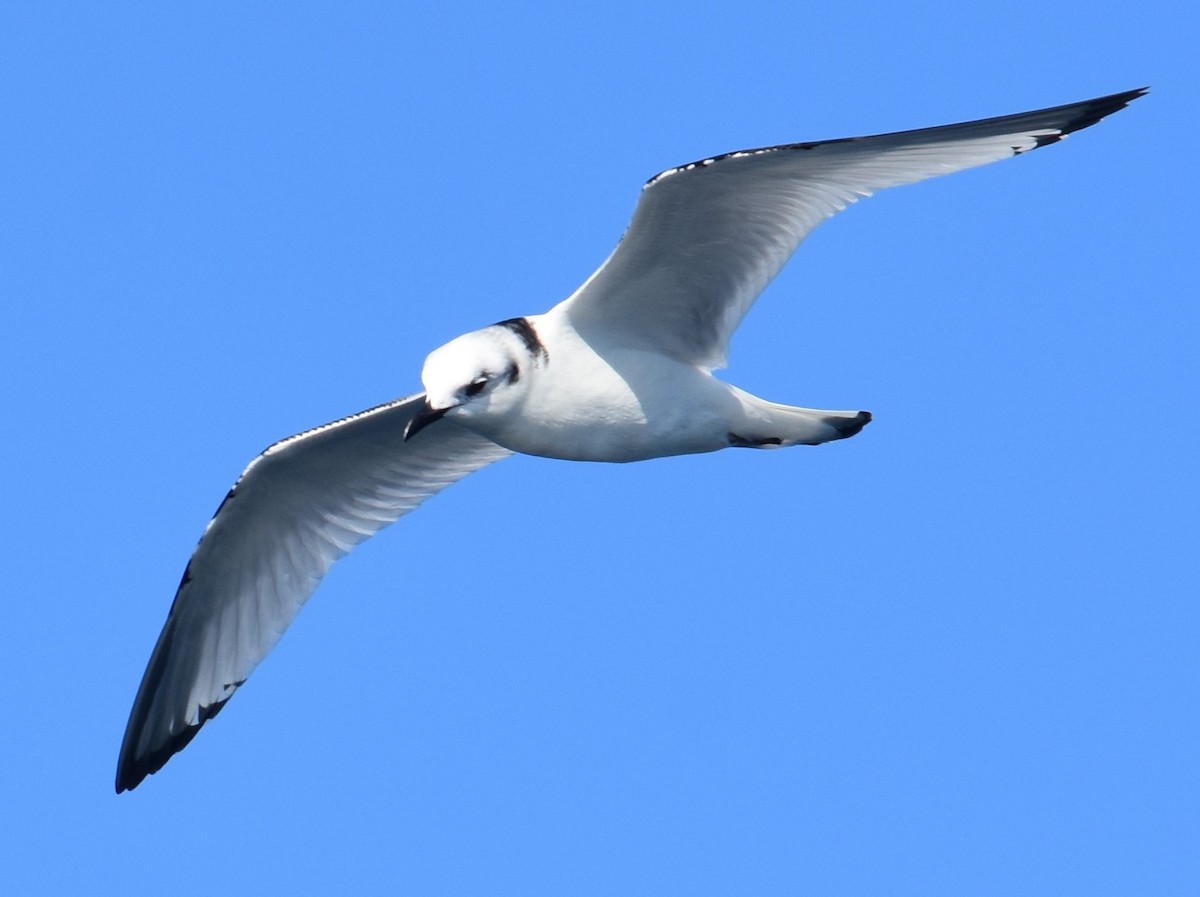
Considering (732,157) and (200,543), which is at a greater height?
(732,157)

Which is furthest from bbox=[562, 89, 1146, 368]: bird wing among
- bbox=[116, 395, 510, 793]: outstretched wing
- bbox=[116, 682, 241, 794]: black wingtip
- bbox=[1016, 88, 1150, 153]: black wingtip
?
bbox=[116, 682, 241, 794]: black wingtip

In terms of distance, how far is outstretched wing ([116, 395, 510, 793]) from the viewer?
10883 mm

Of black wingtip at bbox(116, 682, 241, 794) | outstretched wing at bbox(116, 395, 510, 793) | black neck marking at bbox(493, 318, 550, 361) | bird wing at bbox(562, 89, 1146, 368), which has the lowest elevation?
black wingtip at bbox(116, 682, 241, 794)

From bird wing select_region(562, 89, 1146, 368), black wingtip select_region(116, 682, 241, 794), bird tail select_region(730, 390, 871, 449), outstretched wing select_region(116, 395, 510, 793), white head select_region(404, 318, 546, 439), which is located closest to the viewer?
bird wing select_region(562, 89, 1146, 368)

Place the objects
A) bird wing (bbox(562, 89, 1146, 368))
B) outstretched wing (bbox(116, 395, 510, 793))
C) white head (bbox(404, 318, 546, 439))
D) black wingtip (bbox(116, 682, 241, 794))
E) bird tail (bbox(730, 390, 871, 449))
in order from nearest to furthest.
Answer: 1. bird wing (bbox(562, 89, 1146, 368))
2. white head (bbox(404, 318, 546, 439))
3. bird tail (bbox(730, 390, 871, 449))
4. outstretched wing (bbox(116, 395, 510, 793))
5. black wingtip (bbox(116, 682, 241, 794))

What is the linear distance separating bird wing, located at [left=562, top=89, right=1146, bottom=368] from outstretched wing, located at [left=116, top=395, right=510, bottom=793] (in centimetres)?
204

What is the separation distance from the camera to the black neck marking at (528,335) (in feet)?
29.0

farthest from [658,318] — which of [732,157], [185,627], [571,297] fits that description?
[185,627]

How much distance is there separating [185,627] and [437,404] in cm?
317

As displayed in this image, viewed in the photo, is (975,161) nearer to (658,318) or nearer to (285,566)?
(658,318)

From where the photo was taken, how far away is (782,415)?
939cm

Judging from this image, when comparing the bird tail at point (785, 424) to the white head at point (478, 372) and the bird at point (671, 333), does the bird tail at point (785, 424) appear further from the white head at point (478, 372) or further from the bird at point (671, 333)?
the white head at point (478, 372)

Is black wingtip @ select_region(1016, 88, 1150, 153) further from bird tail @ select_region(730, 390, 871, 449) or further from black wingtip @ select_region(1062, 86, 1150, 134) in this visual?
bird tail @ select_region(730, 390, 871, 449)

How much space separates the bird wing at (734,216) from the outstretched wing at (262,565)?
6.70ft
